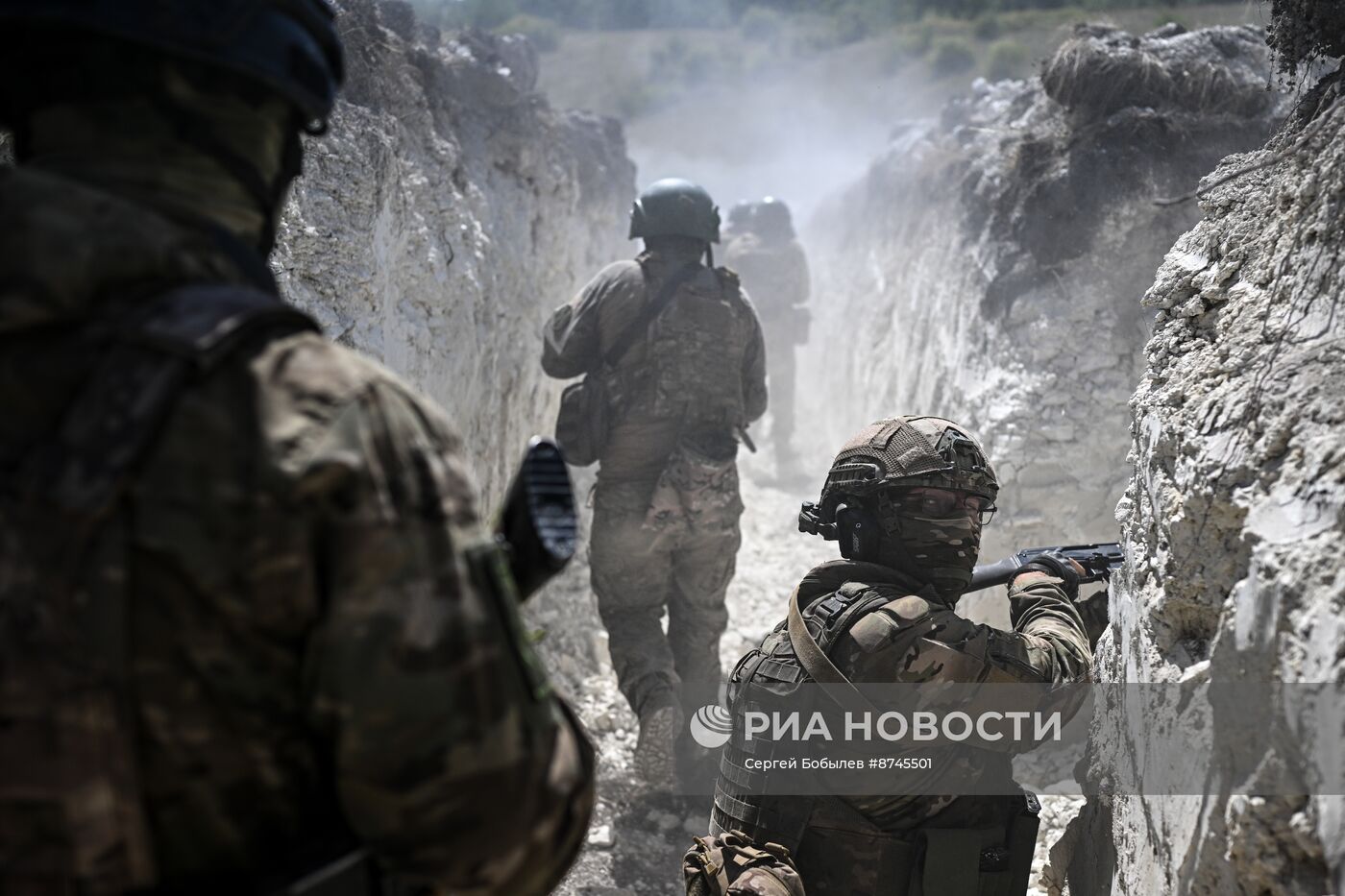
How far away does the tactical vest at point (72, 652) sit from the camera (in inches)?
35.2

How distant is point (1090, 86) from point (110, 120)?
483cm

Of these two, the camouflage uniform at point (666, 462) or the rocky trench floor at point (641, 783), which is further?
the camouflage uniform at point (666, 462)

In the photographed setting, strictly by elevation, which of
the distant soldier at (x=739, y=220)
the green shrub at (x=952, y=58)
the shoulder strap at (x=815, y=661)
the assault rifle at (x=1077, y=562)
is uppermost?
the green shrub at (x=952, y=58)

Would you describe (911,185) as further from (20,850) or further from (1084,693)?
(20,850)

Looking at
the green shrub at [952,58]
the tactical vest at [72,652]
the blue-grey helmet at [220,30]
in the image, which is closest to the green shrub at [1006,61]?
the green shrub at [952,58]

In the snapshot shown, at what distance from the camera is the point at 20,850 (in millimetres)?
909

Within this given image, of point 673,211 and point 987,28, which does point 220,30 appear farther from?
point 987,28

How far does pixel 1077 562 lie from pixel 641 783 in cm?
224

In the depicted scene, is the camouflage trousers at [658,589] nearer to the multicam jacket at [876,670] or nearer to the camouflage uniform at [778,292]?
the multicam jacket at [876,670]

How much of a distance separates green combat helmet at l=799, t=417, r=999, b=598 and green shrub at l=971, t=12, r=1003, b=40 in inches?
1130

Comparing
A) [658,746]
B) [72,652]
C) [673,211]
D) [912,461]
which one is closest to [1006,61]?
[673,211]

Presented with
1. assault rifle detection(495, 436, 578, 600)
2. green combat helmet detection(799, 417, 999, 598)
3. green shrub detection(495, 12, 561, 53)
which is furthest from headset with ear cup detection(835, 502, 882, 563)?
green shrub detection(495, 12, 561, 53)

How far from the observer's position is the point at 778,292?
37.0 feet

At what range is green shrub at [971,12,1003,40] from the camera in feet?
90.2
